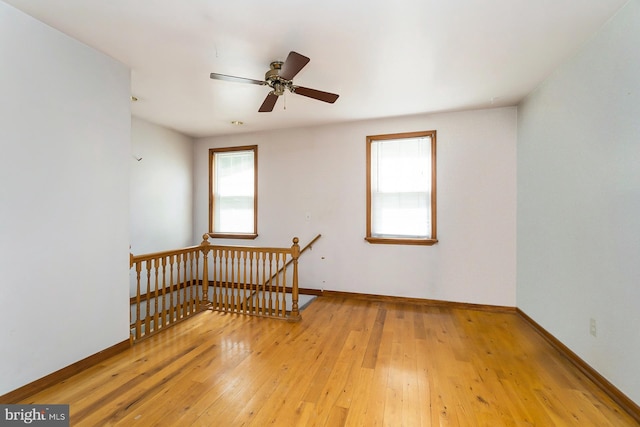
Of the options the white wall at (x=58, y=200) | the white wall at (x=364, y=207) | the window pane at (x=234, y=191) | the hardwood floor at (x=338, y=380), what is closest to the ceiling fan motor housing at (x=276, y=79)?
the white wall at (x=58, y=200)

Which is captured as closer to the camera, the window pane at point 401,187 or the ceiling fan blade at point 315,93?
the ceiling fan blade at point 315,93

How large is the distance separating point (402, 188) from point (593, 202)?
6.93 ft

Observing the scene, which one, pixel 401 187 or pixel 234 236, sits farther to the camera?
pixel 234 236

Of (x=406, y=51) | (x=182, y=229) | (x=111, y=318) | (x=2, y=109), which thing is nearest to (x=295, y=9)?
(x=406, y=51)

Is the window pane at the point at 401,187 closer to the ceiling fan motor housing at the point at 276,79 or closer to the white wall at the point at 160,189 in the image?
the ceiling fan motor housing at the point at 276,79

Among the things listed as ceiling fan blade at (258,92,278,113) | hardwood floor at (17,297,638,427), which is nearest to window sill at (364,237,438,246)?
Result: hardwood floor at (17,297,638,427)

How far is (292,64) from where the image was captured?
205cm

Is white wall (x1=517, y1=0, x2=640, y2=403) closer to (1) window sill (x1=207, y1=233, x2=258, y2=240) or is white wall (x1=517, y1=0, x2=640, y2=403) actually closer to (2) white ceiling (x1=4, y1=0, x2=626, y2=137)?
(2) white ceiling (x1=4, y1=0, x2=626, y2=137)

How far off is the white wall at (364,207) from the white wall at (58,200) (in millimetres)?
2350

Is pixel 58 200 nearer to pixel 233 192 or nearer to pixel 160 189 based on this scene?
pixel 160 189

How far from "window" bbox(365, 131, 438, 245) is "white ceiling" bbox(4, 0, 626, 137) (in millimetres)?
755

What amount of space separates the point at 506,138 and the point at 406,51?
213cm

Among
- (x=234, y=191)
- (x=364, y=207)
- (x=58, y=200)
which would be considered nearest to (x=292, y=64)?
(x=58, y=200)

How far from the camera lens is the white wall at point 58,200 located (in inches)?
72.4
